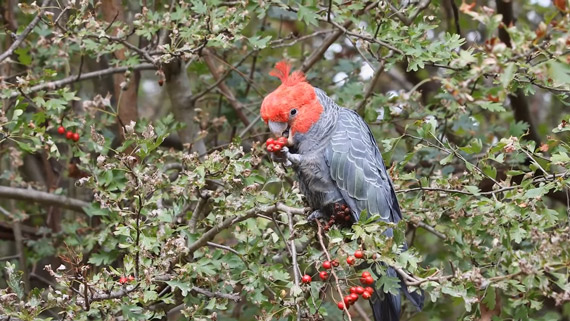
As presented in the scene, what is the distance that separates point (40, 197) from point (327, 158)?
6.13 feet

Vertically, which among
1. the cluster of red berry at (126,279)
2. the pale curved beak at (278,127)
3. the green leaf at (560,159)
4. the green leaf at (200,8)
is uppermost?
the green leaf at (200,8)

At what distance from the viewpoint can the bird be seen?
3697mm

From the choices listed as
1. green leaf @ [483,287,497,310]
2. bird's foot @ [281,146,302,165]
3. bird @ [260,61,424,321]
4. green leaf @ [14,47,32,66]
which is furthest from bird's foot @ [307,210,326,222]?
green leaf @ [14,47,32,66]

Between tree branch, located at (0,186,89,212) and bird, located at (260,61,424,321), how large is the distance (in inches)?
59.0

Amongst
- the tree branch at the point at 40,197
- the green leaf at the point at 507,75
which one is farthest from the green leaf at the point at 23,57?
the green leaf at the point at 507,75

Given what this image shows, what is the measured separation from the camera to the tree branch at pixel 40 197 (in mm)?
4273

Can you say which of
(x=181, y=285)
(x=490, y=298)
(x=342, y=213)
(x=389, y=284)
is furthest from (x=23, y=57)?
(x=490, y=298)

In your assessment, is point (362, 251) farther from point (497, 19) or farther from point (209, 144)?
point (209, 144)

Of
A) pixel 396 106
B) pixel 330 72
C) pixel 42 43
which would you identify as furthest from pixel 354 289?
pixel 330 72

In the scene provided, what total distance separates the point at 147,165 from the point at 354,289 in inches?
46.5

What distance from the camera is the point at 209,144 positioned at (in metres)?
5.09

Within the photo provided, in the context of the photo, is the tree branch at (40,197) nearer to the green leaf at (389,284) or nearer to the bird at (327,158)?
the bird at (327,158)

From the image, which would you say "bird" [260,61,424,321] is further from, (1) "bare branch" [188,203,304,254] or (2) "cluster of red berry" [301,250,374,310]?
(2) "cluster of red berry" [301,250,374,310]

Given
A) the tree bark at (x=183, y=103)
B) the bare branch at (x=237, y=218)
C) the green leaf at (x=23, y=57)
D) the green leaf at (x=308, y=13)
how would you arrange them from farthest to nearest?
the tree bark at (x=183, y=103)
the green leaf at (x=23, y=57)
the green leaf at (x=308, y=13)
the bare branch at (x=237, y=218)
